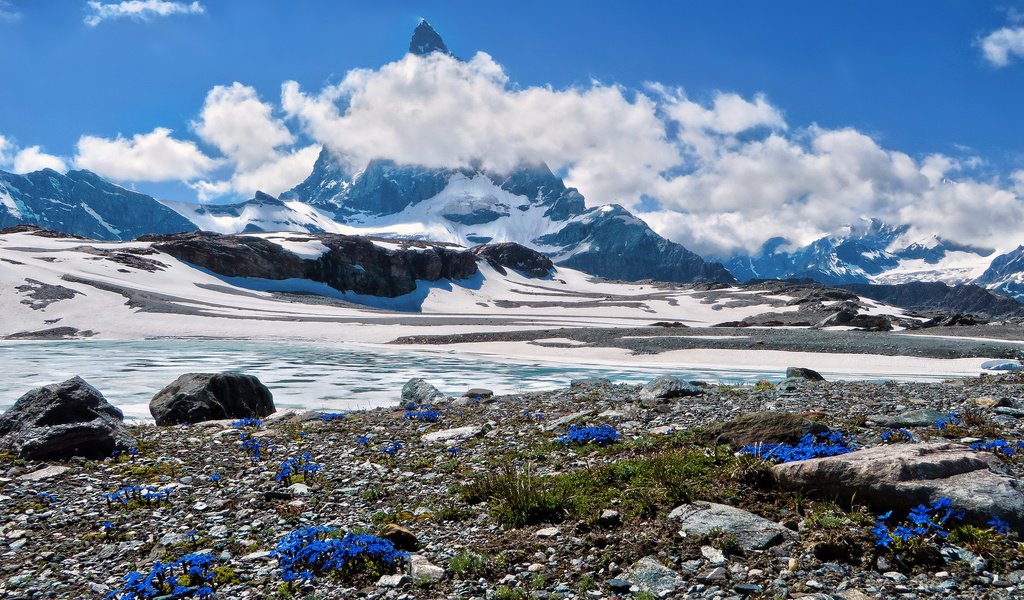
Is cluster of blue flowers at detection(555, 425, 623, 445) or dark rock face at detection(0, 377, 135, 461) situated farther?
dark rock face at detection(0, 377, 135, 461)

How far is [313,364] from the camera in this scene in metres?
45.0

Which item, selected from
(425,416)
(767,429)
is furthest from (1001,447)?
(425,416)

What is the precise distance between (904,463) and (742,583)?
2915mm

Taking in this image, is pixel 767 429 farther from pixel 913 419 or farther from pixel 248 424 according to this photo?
pixel 248 424

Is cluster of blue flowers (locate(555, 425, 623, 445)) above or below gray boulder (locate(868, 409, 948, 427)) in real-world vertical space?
below

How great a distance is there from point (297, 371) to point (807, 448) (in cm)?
3775

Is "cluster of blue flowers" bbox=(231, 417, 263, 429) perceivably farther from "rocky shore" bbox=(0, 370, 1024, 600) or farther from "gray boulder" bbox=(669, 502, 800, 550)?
"gray boulder" bbox=(669, 502, 800, 550)

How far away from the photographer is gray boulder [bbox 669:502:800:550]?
21.2ft

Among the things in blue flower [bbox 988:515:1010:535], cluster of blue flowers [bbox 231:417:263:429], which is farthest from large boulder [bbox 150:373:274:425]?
blue flower [bbox 988:515:1010:535]

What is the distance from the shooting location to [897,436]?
10375mm

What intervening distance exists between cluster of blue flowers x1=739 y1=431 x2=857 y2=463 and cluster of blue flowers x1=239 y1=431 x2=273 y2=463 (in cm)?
981

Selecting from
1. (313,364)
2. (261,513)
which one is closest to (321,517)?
(261,513)

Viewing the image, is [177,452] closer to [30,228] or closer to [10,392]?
[10,392]

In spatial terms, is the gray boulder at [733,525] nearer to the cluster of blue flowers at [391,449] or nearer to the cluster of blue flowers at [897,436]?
the cluster of blue flowers at [897,436]
